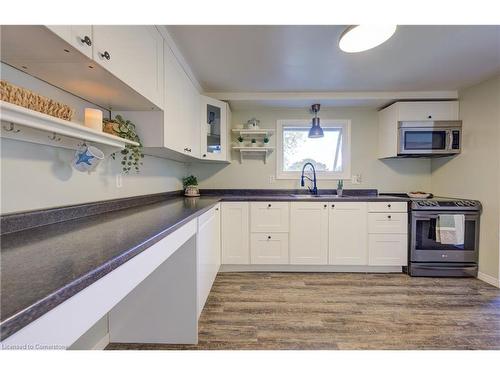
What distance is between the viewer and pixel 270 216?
291 centimetres

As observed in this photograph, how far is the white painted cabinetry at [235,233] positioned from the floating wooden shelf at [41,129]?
1687 millimetres

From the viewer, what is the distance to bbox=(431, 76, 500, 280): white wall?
98.1 inches

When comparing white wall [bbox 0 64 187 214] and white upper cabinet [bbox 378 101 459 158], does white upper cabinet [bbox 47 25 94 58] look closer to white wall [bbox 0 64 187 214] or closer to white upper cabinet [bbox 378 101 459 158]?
white wall [bbox 0 64 187 214]

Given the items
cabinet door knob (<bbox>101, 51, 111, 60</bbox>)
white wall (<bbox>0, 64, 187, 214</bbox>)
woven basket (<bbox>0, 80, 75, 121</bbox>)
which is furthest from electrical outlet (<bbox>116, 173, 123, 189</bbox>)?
cabinet door knob (<bbox>101, 51, 111, 60</bbox>)

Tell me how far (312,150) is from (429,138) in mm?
1376

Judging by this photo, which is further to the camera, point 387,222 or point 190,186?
point 190,186

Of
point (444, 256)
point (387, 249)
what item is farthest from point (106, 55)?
point (444, 256)

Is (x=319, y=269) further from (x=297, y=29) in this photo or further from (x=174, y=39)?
(x=174, y=39)

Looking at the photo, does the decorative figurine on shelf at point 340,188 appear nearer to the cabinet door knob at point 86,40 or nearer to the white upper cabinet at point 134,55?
the white upper cabinet at point 134,55

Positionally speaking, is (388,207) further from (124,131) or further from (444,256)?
(124,131)

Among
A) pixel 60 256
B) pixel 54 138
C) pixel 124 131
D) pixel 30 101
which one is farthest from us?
pixel 124 131

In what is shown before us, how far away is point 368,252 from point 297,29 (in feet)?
8.01

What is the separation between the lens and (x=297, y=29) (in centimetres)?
172
